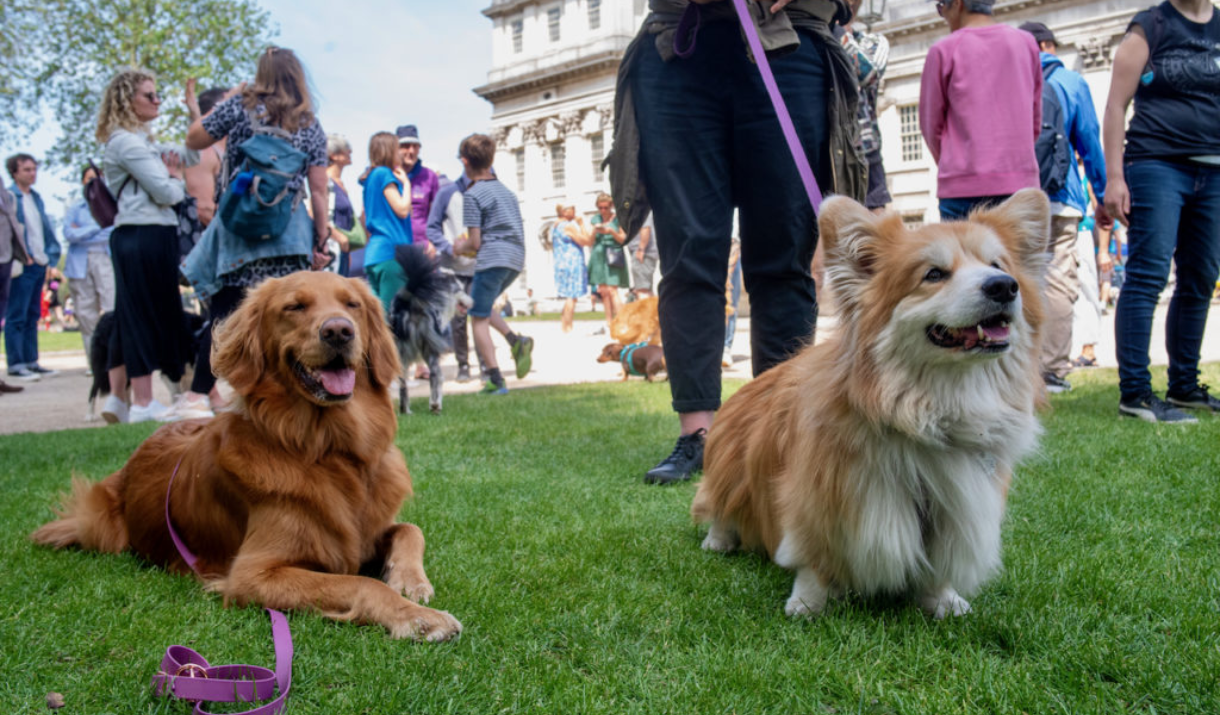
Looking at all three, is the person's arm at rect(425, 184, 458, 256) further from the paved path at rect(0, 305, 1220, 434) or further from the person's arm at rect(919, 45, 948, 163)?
→ the person's arm at rect(919, 45, 948, 163)

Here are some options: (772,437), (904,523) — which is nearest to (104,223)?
(772,437)

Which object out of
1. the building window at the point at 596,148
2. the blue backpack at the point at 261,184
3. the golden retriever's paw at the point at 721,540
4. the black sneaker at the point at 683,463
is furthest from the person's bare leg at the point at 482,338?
the building window at the point at 596,148

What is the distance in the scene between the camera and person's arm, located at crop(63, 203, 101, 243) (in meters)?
12.0

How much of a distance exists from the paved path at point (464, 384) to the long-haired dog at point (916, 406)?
21.6 feet

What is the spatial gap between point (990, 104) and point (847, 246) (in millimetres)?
2718

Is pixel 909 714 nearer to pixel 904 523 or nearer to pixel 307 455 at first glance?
pixel 904 523

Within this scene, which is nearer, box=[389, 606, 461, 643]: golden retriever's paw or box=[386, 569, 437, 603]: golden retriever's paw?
box=[389, 606, 461, 643]: golden retriever's paw

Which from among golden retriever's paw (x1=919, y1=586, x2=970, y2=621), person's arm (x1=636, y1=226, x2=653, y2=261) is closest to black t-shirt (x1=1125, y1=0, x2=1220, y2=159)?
golden retriever's paw (x1=919, y1=586, x2=970, y2=621)

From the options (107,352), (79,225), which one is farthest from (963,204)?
(79,225)

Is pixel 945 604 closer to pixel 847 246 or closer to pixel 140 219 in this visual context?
pixel 847 246

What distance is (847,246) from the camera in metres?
2.16

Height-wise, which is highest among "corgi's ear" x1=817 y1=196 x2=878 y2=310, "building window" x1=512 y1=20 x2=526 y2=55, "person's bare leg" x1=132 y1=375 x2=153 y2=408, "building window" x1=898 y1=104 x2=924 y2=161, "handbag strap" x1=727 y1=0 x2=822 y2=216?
"building window" x1=512 y1=20 x2=526 y2=55

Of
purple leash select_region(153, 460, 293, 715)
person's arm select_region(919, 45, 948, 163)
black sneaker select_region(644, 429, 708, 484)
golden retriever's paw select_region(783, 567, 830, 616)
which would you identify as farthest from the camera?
person's arm select_region(919, 45, 948, 163)

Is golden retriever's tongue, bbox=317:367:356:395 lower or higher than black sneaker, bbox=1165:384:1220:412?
higher
